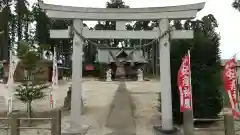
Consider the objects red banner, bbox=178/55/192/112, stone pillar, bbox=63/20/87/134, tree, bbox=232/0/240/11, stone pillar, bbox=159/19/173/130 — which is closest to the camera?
red banner, bbox=178/55/192/112

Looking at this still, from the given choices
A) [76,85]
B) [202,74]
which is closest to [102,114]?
[76,85]

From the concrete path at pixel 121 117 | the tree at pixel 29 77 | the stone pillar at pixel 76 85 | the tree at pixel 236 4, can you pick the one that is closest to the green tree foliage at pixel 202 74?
the concrete path at pixel 121 117

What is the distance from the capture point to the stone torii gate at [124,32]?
6844 millimetres

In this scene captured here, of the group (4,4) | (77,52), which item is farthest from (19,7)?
(77,52)

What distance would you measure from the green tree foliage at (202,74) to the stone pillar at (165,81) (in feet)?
4.76

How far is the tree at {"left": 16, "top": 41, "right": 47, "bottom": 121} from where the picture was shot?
383 inches

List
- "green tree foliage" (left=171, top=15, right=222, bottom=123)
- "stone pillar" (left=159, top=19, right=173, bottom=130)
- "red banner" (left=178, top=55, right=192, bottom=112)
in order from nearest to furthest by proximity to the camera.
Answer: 1. "red banner" (left=178, top=55, right=192, bottom=112)
2. "stone pillar" (left=159, top=19, right=173, bottom=130)
3. "green tree foliage" (left=171, top=15, right=222, bottom=123)

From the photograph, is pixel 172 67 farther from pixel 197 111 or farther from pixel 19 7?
pixel 19 7

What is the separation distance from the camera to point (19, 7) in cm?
3209

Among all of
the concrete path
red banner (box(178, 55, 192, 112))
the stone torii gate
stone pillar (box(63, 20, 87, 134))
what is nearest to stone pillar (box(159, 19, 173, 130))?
the stone torii gate

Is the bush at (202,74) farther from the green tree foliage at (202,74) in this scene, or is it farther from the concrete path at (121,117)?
the concrete path at (121,117)

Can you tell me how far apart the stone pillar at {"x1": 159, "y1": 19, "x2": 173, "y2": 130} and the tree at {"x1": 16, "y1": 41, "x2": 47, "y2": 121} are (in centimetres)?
583

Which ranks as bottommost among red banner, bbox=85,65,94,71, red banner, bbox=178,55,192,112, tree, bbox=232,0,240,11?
red banner, bbox=178,55,192,112

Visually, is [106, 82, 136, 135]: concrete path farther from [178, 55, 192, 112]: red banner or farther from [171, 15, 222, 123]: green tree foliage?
[178, 55, 192, 112]: red banner
